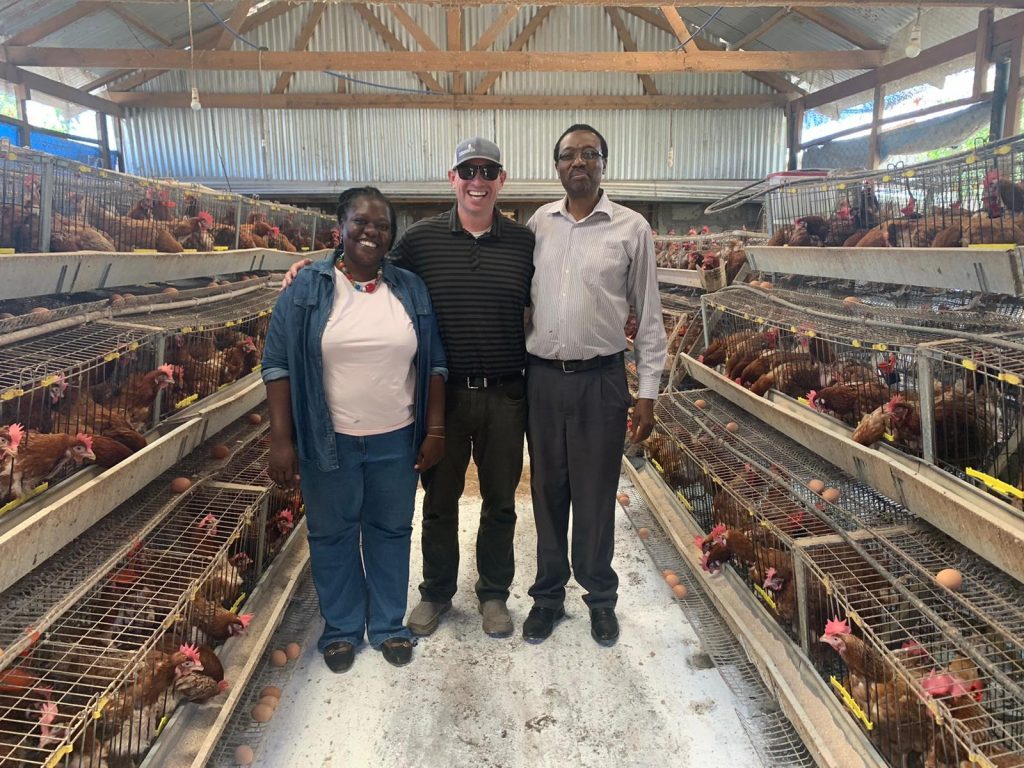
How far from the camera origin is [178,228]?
3.99 metres

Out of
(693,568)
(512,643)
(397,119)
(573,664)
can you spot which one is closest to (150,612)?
(512,643)

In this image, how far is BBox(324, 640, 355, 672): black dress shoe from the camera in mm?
A: 2342

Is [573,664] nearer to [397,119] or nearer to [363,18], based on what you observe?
[397,119]

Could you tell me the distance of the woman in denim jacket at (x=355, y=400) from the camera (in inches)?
80.4

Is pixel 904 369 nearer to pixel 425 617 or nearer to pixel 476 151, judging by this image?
pixel 476 151

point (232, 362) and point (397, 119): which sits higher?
point (397, 119)

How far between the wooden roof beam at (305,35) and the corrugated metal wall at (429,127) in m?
0.20

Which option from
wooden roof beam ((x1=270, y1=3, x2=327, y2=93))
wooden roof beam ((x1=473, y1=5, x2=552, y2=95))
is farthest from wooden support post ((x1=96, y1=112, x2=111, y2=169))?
wooden roof beam ((x1=473, y1=5, x2=552, y2=95))

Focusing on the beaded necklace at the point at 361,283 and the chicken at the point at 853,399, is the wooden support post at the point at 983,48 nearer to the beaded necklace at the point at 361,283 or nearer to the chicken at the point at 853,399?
the chicken at the point at 853,399

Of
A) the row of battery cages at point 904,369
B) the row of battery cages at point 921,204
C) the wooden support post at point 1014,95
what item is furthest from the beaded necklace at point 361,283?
the wooden support post at point 1014,95

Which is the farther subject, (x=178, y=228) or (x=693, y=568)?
(x=178, y=228)

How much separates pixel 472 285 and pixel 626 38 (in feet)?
28.4

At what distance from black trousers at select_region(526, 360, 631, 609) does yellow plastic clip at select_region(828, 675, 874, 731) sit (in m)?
0.87

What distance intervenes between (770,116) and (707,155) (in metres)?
1.08
